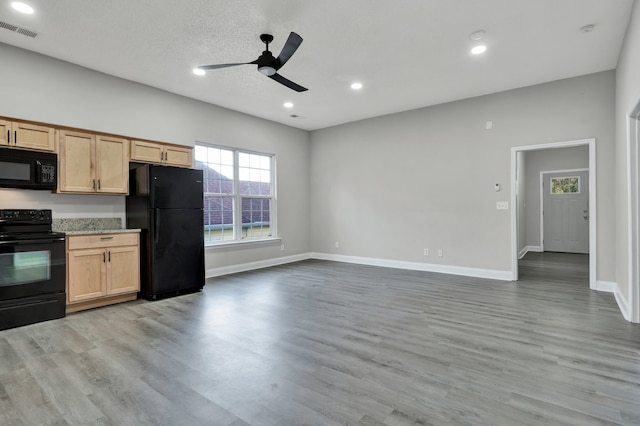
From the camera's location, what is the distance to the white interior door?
27.3 feet

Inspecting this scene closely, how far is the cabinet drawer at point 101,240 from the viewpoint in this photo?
150 inches

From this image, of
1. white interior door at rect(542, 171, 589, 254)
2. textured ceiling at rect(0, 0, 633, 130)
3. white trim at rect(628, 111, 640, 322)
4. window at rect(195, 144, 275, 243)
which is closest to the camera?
textured ceiling at rect(0, 0, 633, 130)

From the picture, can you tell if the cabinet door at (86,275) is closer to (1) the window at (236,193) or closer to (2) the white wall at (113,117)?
(2) the white wall at (113,117)

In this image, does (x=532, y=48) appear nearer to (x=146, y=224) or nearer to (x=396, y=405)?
(x=396, y=405)

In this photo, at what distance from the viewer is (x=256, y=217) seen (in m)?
6.73

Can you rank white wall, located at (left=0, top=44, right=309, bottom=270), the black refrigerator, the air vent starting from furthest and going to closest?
the black refrigerator, white wall, located at (left=0, top=44, right=309, bottom=270), the air vent

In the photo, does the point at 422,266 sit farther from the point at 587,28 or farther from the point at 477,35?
the point at 587,28

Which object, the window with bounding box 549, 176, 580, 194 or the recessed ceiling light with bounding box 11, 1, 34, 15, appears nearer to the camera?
the recessed ceiling light with bounding box 11, 1, 34, 15

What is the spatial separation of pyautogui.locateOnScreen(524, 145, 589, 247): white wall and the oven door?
10089 millimetres

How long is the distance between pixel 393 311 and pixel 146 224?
3.36 meters

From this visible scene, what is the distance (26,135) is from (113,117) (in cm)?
108

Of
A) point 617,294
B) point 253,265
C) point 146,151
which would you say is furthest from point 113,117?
point 617,294

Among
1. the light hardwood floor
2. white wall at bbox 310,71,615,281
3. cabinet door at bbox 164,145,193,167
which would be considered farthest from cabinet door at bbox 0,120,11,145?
white wall at bbox 310,71,615,281

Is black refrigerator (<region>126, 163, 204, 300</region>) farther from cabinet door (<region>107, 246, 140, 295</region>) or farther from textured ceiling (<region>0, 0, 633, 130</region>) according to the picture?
textured ceiling (<region>0, 0, 633, 130</region>)
